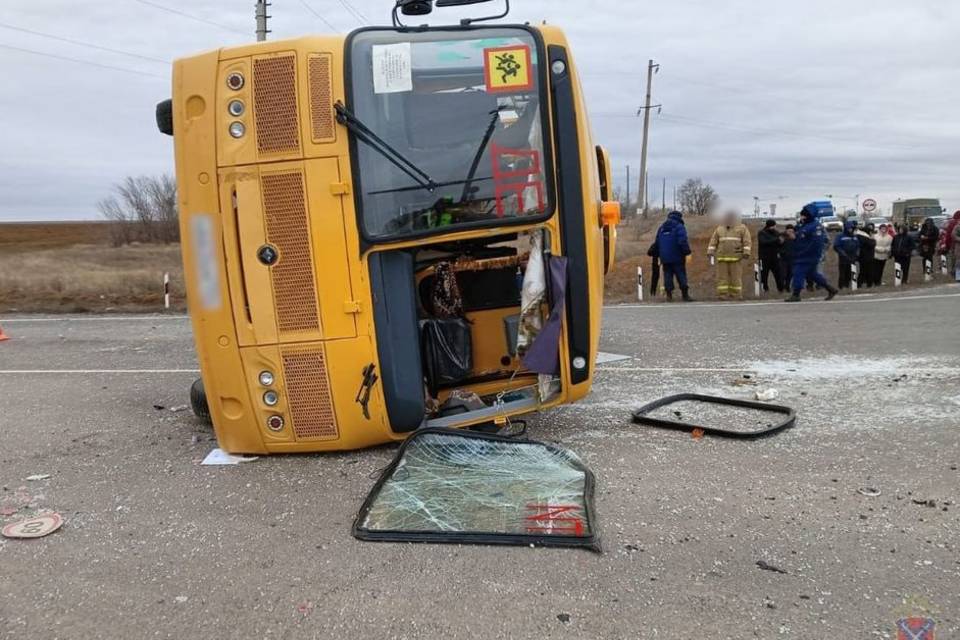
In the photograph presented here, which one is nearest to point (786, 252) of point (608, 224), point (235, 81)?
point (608, 224)

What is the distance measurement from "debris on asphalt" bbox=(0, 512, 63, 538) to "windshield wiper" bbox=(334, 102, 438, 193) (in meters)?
2.58

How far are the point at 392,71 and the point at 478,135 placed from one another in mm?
603

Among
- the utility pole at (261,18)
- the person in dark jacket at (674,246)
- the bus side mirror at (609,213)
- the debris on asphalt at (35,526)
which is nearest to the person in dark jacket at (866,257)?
the person in dark jacket at (674,246)

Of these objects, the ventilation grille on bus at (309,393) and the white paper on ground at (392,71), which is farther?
the ventilation grille on bus at (309,393)

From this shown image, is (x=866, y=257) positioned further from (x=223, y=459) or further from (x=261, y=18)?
(x=261, y=18)

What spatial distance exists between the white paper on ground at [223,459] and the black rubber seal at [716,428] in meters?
2.69

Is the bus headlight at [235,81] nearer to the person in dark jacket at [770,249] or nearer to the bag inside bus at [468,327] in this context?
the bag inside bus at [468,327]

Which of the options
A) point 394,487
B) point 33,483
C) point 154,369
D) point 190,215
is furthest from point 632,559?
point 154,369

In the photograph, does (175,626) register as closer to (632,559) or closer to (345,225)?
(632,559)

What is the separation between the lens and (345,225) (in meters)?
3.98

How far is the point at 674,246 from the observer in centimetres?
1258

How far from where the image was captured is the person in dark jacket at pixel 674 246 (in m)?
12.4

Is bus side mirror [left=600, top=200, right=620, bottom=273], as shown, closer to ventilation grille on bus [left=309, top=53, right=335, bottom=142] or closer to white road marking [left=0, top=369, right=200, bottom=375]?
ventilation grille on bus [left=309, top=53, right=335, bottom=142]

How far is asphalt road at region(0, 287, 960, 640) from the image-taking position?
2.62 metres
